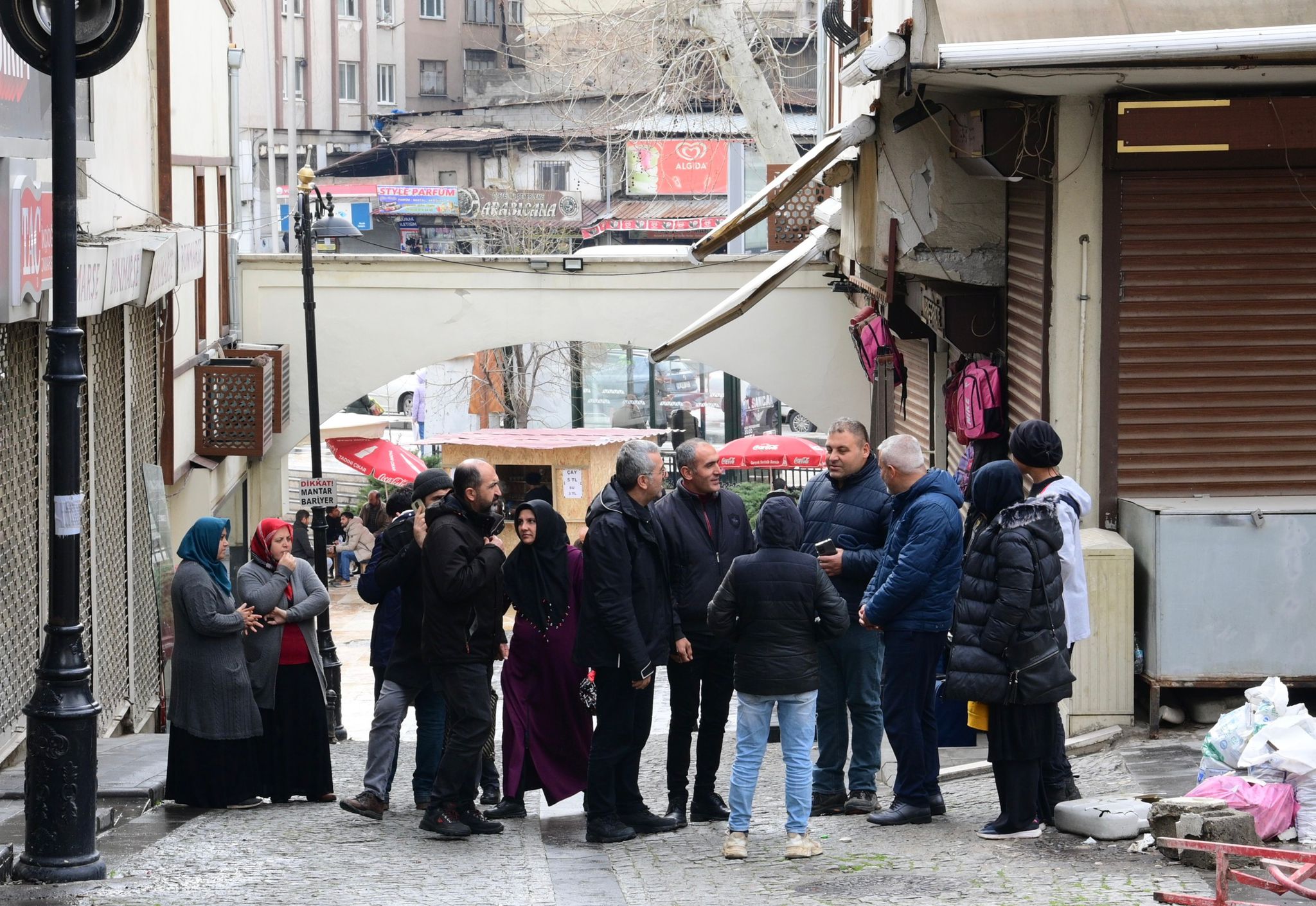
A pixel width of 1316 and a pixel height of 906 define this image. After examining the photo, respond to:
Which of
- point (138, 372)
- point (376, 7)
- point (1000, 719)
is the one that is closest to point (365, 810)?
point (1000, 719)

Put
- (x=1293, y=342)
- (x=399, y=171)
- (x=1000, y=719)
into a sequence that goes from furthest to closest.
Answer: (x=399, y=171) → (x=1293, y=342) → (x=1000, y=719)

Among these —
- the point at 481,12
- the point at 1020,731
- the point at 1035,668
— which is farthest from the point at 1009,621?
the point at 481,12

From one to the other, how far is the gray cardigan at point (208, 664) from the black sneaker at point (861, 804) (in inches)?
113

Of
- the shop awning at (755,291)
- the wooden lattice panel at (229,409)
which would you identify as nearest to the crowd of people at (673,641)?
the shop awning at (755,291)

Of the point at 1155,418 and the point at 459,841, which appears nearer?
the point at 459,841

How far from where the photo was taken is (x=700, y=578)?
281 inches

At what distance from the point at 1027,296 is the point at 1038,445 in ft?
10.7

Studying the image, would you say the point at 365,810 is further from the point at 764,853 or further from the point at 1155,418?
the point at 1155,418

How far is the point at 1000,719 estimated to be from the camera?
6672mm

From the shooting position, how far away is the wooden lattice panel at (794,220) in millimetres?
17250

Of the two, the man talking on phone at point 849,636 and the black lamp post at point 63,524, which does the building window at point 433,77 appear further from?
the black lamp post at point 63,524

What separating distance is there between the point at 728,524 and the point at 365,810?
2.18 m

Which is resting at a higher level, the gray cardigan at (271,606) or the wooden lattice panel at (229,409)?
the wooden lattice panel at (229,409)

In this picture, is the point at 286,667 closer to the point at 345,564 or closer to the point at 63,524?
the point at 63,524
